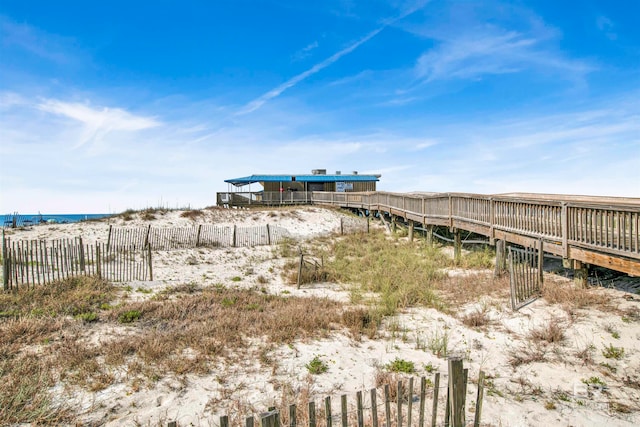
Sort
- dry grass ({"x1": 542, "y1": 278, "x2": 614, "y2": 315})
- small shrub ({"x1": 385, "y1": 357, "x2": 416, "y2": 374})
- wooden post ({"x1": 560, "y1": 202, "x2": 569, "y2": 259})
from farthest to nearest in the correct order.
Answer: wooden post ({"x1": 560, "y1": 202, "x2": 569, "y2": 259}) → dry grass ({"x1": 542, "y1": 278, "x2": 614, "y2": 315}) → small shrub ({"x1": 385, "y1": 357, "x2": 416, "y2": 374})

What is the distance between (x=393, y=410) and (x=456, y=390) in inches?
69.2

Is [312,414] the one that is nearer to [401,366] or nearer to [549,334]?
[401,366]

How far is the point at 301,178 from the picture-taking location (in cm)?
4362

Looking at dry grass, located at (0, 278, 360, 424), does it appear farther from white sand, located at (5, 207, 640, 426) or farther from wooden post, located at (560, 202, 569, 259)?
wooden post, located at (560, 202, 569, 259)

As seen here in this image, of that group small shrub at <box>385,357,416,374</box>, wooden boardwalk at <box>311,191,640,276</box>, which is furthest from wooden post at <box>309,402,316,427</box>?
wooden boardwalk at <box>311,191,640,276</box>

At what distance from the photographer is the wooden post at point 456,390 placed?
3.78 metres

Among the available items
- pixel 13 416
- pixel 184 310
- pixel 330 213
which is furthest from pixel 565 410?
pixel 330 213

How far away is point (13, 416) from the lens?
5.04 meters

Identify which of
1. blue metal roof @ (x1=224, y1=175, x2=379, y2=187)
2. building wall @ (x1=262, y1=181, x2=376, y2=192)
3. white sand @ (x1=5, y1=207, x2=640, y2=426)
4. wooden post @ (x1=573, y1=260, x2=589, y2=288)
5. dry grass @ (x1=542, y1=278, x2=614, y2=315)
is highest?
blue metal roof @ (x1=224, y1=175, x2=379, y2=187)

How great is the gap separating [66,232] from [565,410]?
2719cm

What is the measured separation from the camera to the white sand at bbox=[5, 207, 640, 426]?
5320 millimetres

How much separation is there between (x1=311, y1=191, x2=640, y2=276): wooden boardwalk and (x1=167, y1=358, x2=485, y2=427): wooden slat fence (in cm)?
555

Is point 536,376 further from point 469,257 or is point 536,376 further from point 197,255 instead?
point 197,255

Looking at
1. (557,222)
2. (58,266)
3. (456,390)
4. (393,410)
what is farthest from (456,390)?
(58,266)
